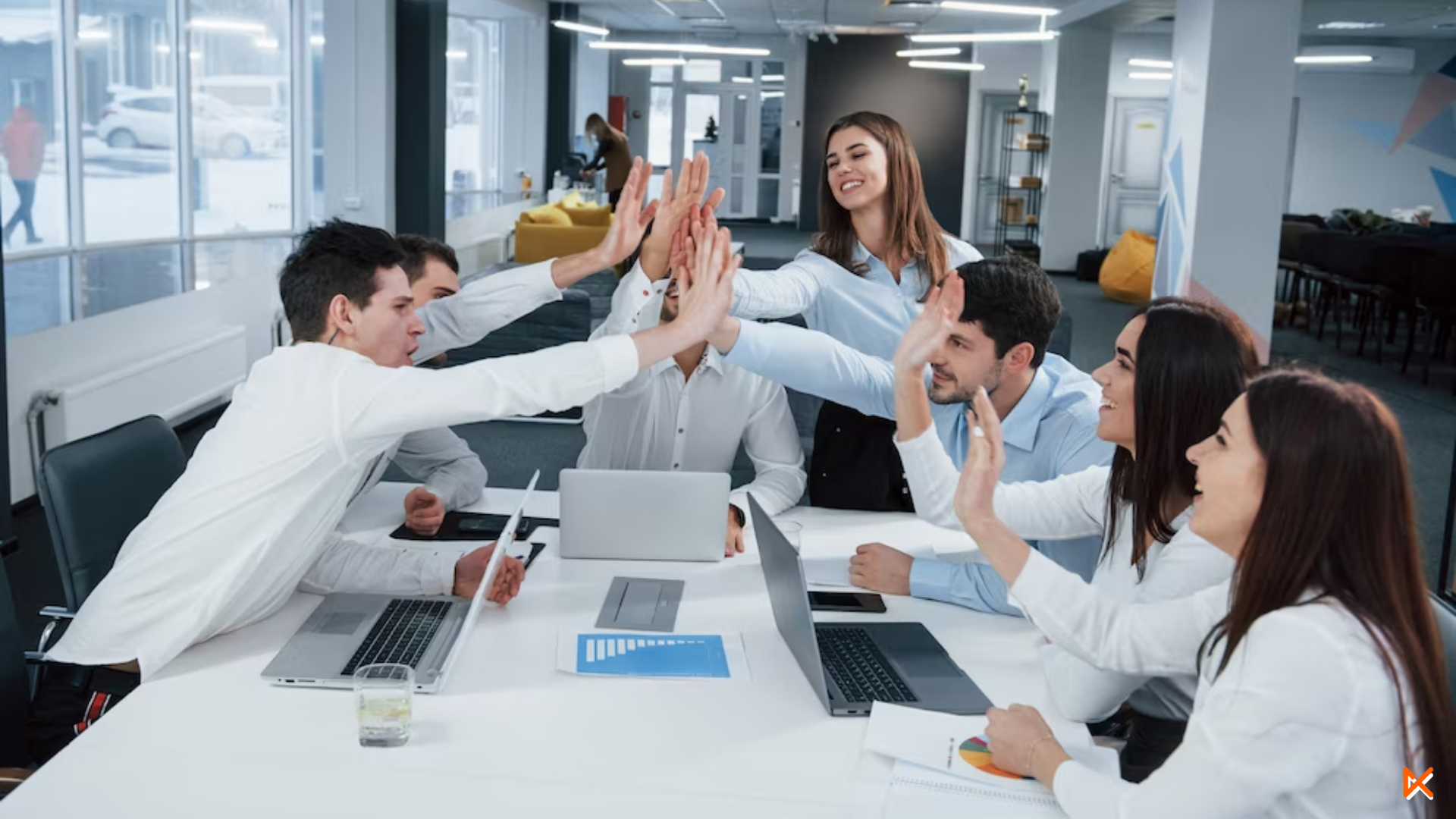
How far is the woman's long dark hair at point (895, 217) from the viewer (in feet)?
12.5

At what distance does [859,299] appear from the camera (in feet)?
12.6

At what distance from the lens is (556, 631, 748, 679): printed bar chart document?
88.3 inches

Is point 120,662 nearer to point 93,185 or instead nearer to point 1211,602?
point 1211,602

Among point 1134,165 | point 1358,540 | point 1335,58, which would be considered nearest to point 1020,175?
point 1134,165

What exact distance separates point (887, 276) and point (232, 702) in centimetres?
239

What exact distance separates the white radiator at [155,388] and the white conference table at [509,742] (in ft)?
10.4

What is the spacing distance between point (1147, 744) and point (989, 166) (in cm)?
1928

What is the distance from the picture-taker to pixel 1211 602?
191 centimetres

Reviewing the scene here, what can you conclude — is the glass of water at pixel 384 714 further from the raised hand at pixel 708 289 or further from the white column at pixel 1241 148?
the white column at pixel 1241 148

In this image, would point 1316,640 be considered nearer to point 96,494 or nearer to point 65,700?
point 65,700

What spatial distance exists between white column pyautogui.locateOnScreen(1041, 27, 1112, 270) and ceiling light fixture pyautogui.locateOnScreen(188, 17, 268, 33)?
922 centimetres

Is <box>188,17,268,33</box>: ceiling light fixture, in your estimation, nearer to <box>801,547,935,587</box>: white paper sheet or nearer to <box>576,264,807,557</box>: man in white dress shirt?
<box>576,264,807,557</box>: man in white dress shirt

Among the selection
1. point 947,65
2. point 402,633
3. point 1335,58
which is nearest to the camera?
point 402,633

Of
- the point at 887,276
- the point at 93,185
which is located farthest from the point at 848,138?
the point at 93,185
